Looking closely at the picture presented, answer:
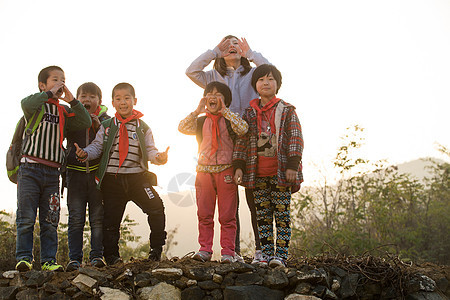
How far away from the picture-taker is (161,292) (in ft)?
10.7

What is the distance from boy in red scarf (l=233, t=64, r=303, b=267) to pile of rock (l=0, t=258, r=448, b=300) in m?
0.21

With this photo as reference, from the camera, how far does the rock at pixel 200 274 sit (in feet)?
11.0

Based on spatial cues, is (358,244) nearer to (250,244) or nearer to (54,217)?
(250,244)

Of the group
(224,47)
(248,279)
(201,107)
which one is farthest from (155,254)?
(224,47)

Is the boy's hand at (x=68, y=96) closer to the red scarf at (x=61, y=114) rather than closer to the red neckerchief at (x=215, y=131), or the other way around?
the red scarf at (x=61, y=114)

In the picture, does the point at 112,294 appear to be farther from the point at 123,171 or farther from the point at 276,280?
the point at 276,280

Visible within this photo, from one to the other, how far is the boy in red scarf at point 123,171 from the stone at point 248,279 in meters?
0.89

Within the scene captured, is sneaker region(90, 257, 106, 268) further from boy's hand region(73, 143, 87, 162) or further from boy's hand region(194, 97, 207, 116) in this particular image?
boy's hand region(194, 97, 207, 116)

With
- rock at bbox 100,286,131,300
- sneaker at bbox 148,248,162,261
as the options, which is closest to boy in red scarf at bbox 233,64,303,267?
sneaker at bbox 148,248,162,261

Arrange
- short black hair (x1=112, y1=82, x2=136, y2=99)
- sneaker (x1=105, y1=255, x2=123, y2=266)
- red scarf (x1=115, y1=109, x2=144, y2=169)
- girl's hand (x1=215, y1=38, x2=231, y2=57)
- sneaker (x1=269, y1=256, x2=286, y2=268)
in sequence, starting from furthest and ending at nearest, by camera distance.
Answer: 1. girl's hand (x1=215, y1=38, x2=231, y2=57)
2. short black hair (x1=112, y1=82, x2=136, y2=99)
3. red scarf (x1=115, y1=109, x2=144, y2=169)
4. sneaker (x1=105, y1=255, x2=123, y2=266)
5. sneaker (x1=269, y1=256, x2=286, y2=268)

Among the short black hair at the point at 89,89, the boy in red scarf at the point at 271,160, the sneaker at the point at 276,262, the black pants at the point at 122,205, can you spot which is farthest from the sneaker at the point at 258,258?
the short black hair at the point at 89,89

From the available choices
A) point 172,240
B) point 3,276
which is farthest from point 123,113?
point 172,240

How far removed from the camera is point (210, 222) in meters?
3.73

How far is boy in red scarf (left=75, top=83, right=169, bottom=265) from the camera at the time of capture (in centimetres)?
379
